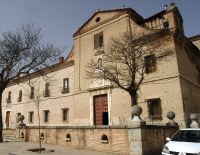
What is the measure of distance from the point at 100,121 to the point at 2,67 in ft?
35.4

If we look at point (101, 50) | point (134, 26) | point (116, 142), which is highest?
point (134, 26)

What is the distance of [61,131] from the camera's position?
16984 millimetres

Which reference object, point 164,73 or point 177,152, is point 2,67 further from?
point 177,152

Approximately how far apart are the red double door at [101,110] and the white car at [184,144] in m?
12.6

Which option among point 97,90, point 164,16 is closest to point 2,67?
point 97,90

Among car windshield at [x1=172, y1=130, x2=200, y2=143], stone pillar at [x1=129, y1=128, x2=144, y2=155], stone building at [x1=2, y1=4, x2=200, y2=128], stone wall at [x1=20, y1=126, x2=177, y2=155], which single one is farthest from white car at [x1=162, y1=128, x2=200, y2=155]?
stone building at [x1=2, y1=4, x2=200, y2=128]

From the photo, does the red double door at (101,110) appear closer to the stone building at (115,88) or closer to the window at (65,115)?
the stone building at (115,88)

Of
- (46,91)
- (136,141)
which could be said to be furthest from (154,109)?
(46,91)

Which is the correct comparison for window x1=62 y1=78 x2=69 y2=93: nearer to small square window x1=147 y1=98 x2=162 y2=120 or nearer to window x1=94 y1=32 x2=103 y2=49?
window x1=94 y1=32 x2=103 y2=49

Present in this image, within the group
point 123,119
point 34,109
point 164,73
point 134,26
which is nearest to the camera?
point 164,73

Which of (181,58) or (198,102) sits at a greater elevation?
(181,58)

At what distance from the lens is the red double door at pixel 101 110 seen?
74.2ft

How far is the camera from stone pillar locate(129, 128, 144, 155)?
11578 millimetres

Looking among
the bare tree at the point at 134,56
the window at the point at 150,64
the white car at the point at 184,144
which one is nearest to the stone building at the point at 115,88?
the window at the point at 150,64
